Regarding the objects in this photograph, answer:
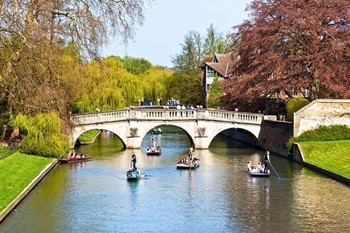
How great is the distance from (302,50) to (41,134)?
2185 centimetres

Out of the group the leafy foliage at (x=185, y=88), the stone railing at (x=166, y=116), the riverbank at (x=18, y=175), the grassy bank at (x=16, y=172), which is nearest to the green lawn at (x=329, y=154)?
the stone railing at (x=166, y=116)

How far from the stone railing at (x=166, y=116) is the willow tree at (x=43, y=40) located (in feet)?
32.8

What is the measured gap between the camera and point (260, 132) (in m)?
52.6

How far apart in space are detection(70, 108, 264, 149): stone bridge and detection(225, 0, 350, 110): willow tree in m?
2.39

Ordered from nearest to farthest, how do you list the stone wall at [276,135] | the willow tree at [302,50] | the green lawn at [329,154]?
the green lawn at [329,154]
the stone wall at [276,135]
the willow tree at [302,50]

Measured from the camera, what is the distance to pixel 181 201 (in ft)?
96.1

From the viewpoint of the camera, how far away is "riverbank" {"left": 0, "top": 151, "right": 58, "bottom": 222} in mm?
27125

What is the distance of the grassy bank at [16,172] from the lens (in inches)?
1109

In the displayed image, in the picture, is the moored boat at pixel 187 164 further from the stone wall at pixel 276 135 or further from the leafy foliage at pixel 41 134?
the stone wall at pixel 276 135

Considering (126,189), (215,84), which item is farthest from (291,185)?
(215,84)

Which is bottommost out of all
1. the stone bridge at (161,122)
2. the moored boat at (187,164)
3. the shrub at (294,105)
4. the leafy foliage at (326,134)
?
the moored boat at (187,164)

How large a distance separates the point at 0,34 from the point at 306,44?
25.1 metres

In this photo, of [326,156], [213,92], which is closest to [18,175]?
[326,156]

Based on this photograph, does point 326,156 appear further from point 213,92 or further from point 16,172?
point 213,92
